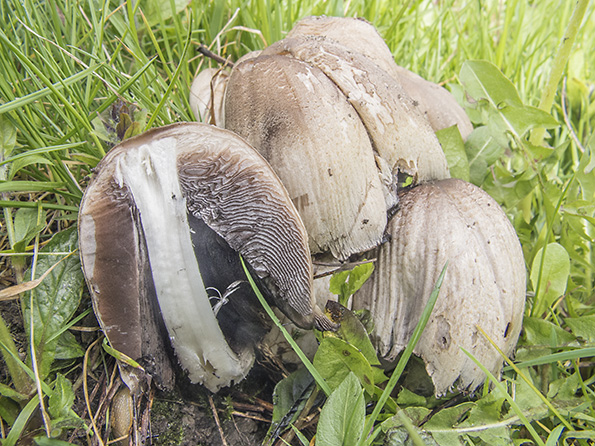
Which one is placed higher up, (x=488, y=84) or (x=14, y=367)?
(x=488, y=84)

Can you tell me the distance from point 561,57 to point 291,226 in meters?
1.37

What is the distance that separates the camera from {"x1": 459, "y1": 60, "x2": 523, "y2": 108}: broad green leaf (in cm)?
198

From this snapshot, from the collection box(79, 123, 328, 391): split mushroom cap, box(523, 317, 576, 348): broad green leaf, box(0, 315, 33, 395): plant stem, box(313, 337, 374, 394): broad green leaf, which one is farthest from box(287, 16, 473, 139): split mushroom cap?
box(0, 315, 33, 395): plant stem

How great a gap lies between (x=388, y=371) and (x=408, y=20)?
2.39 metres

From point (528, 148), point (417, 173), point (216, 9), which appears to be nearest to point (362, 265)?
point (417, 173)

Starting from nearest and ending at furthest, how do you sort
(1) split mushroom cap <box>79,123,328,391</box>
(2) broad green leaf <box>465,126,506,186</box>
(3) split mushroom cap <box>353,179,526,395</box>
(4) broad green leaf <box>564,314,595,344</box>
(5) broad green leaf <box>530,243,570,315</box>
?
(1) split mushroom cap <box>79,123,328,391</box>, (3) split mushroom cap <box>353,179,526,395</box>, (4) broad green leaf <box>564,314,595,344</box>, (5) broad green leaf <box>530,243,570,315</box>, (2) broad green leaf <box>465,126,506,186</box>

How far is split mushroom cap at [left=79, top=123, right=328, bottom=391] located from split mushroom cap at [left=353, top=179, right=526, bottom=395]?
308mm

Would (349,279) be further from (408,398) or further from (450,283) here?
(408,398)

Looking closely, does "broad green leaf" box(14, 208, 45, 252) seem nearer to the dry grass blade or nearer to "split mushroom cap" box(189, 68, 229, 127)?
the dry grass blade

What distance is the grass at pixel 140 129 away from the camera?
1505 mm

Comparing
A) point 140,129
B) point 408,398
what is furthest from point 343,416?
point 140,129

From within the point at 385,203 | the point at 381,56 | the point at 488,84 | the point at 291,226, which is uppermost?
the point at 381,56

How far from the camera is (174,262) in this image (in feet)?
4.37

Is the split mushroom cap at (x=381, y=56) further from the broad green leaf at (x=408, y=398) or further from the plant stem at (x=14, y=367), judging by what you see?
the plant stem at (x=14, y=367)
